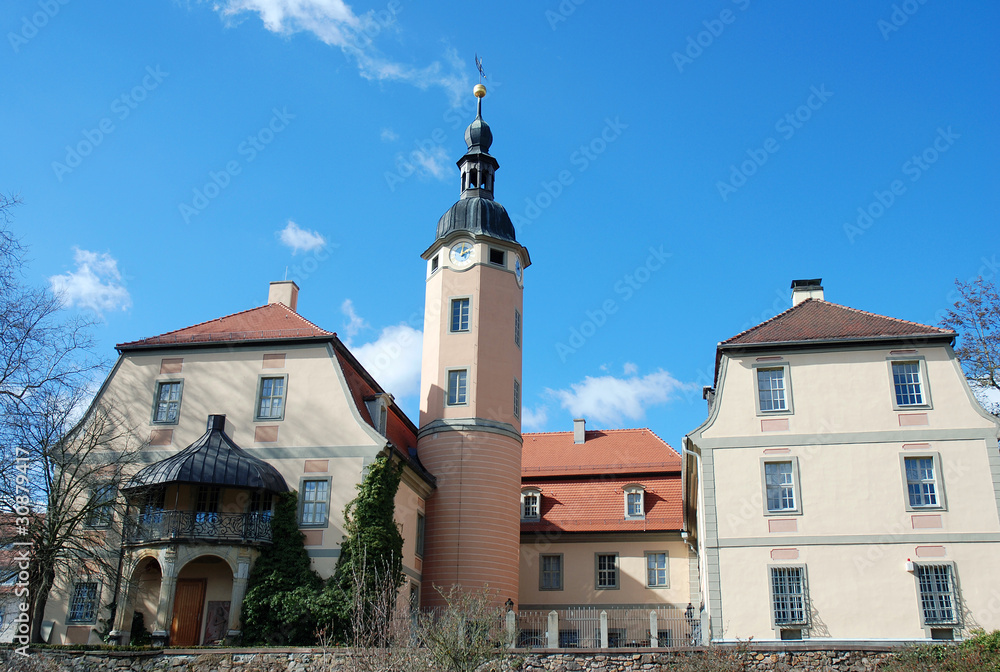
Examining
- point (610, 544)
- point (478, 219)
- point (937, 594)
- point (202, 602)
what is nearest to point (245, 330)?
point (202, 602)

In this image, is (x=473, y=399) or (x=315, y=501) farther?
(x=473, y=399)

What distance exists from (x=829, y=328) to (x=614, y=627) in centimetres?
1435

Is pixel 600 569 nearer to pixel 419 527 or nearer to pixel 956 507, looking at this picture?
pixel 419 527

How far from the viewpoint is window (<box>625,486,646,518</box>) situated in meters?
37.1

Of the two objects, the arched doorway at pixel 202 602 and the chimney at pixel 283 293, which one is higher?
the chimney at pixel 283 293

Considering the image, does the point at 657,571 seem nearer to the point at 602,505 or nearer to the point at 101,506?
the point at 602,505

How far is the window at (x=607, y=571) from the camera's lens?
118 ft

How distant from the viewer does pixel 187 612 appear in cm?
2638

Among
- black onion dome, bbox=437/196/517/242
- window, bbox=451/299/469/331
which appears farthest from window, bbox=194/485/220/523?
black onion dome, bbox=437/196/517/242

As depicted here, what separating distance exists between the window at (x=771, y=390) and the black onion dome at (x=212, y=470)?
46.6ft

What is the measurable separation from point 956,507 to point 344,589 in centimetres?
1675

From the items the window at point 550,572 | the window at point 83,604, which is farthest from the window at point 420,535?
the window at point 83,604

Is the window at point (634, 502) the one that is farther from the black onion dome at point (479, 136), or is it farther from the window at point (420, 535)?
the black onion dome at point (479, 136)

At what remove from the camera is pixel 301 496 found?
2734cm
